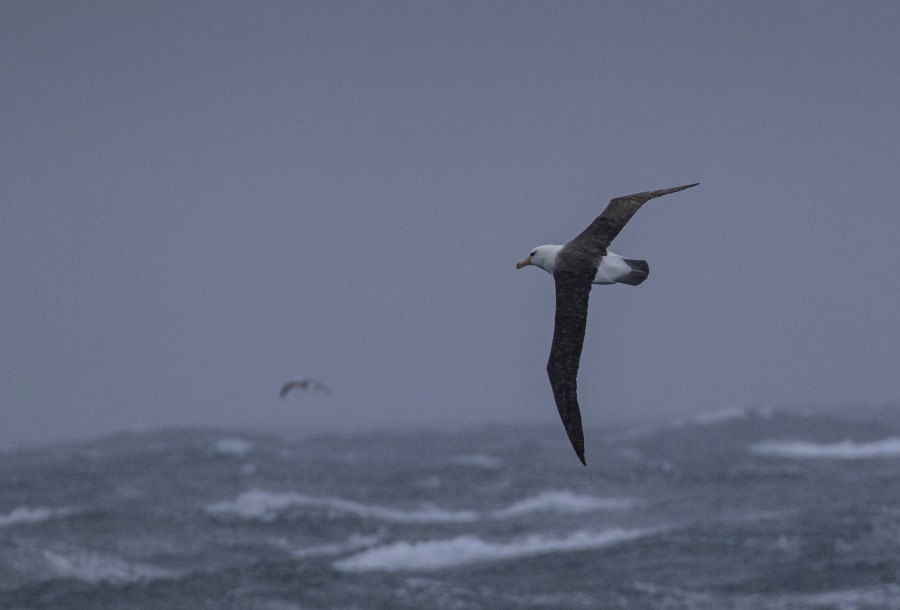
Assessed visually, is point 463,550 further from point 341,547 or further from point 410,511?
point 410,511

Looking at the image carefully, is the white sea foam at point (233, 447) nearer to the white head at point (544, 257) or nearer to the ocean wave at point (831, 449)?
the ocean wave at point (831, 449)

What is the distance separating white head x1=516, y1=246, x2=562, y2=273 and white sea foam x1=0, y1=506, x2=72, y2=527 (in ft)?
135

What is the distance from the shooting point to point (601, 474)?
61.7 meters

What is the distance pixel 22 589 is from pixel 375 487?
89.0ft

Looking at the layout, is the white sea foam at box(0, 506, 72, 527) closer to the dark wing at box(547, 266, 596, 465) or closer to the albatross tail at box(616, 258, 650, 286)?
the dark wing at box(547, 266, 596, 465)

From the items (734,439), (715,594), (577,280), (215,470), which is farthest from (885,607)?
(734,439)

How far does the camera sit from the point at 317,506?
52.2 metres

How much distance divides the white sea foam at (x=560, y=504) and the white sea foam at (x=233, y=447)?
29821mm

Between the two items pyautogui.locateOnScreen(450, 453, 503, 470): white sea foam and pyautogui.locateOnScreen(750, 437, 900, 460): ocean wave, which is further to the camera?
pyautogui.locateOnScreen(450, 453, 503, 470): white sea foam

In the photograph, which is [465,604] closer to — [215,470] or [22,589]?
[22,589]

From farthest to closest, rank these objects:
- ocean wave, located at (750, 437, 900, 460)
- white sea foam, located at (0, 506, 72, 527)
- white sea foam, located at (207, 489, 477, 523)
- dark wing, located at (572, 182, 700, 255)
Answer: ocean wave, located at (750, 437, 900, 460)
white sea foam, located at (207, 489, 477, 523)
white sea foam, located at (0, 506, 72, 527)
dark wing, located at (572, 182, 700, 255)

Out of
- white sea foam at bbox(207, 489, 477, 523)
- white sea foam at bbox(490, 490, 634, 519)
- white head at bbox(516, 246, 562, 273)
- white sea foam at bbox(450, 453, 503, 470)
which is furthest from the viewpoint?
white sea foam at bbox(450, 453, 503, 470)

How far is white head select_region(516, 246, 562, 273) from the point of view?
13.3 m

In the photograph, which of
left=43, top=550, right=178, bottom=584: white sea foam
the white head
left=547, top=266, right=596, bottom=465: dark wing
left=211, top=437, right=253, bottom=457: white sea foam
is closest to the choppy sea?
left=43, top=550, right=178, bottom=584: white sea foam
